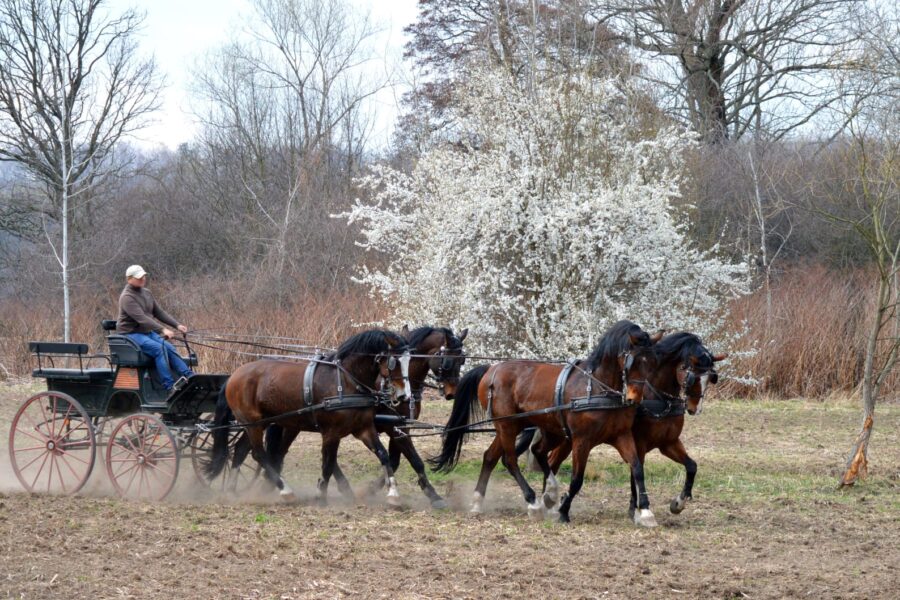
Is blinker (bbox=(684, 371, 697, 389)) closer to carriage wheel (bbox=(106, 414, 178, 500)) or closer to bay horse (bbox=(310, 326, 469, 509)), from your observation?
bay horse (bbox=(310, 326, 469, 509))

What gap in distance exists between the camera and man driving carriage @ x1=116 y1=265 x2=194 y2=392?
32.8 ft

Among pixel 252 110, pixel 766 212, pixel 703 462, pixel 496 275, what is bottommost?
pixel 703 462

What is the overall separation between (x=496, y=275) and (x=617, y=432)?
3831 millimetres

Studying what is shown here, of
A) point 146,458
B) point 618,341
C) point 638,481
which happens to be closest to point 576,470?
point 638,481

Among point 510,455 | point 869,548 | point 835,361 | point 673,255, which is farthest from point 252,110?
point 869,548

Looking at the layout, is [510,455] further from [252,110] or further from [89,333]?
[252,110]

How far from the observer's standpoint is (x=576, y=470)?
851 centimetres

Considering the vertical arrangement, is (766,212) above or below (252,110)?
below

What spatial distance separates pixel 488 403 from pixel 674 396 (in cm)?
181

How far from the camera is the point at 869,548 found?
24.5 feet

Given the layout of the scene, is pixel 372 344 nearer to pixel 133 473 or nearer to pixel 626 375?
pixel 626 375

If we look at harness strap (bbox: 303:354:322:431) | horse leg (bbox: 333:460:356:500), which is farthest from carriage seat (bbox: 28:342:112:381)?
horse leg (bbox: 333:460:356:500)

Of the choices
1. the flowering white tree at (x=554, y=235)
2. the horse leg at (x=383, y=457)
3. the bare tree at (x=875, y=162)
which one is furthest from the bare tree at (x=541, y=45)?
the horse leg at (x=383, y=457)

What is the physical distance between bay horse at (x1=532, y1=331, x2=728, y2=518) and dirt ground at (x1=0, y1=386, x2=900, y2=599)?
530 millimetres
